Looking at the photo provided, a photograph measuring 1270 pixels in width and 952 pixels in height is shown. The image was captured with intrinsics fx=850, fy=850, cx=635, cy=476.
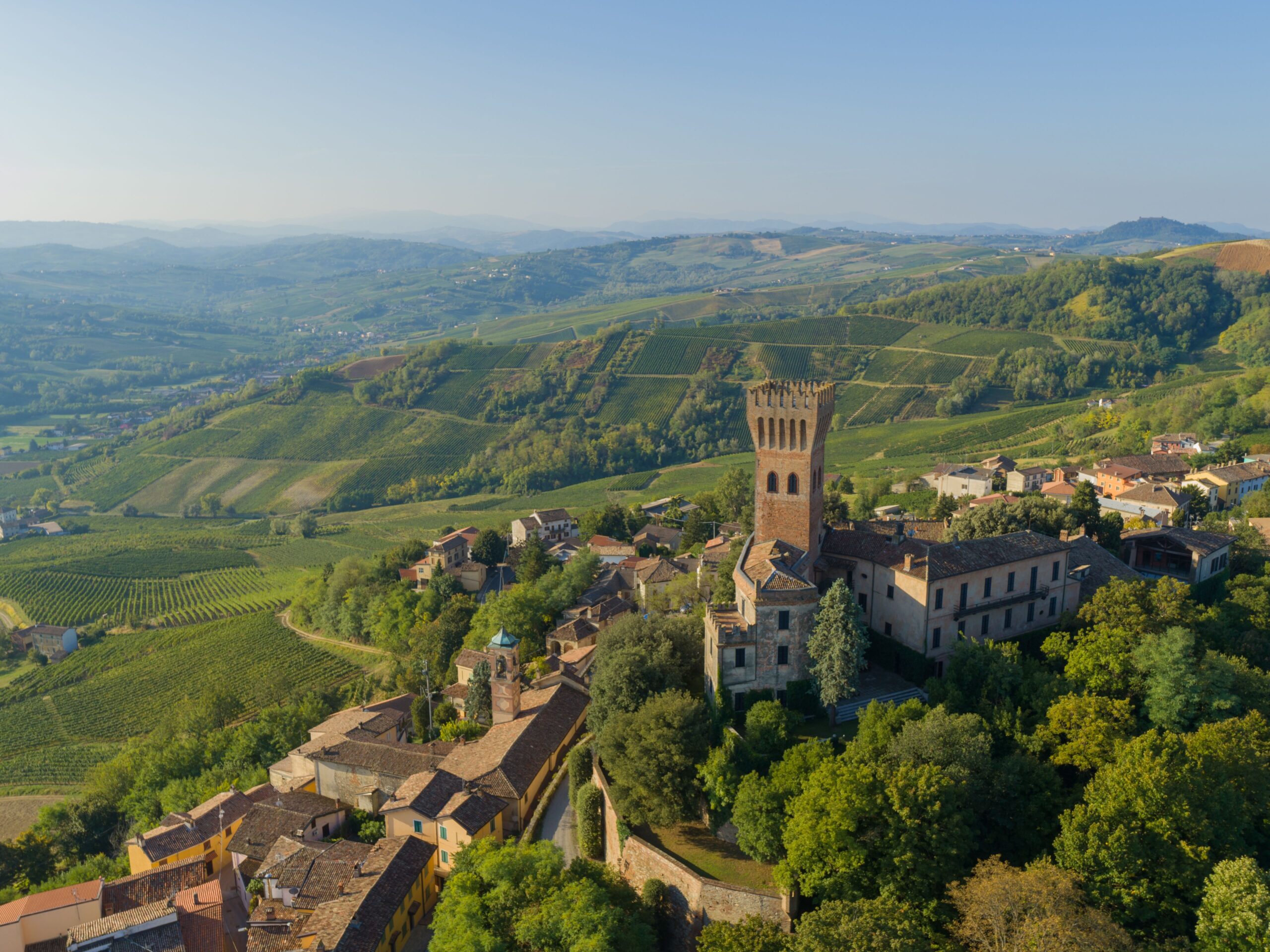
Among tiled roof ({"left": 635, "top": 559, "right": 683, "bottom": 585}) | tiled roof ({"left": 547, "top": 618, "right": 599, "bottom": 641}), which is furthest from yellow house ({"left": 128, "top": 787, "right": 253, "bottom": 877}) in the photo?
tiled roof ({"left": 635, "top": 559, "right": 683, "bottom": 585})

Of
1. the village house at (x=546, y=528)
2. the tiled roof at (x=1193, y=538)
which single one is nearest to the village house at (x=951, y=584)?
the tiled roof at (x=1193, y=538)

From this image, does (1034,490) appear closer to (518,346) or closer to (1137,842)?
(1137,842)

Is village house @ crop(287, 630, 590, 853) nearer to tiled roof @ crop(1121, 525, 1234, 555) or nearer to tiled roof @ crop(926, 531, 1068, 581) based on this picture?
tiled roof @ crop(926, 531, 1068, 581)

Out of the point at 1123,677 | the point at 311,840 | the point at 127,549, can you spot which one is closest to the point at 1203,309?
the point at 1123,677

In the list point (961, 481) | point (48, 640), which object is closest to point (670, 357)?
point (961, 481)

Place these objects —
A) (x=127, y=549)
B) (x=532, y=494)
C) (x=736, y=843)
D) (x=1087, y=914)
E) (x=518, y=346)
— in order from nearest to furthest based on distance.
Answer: (x=1087, y=914) → (x=736, y=843) → (x=127, y=549) → (x=532, y=494) → (x=518, y=346)

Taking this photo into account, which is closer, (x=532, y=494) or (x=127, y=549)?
(x=127, y=549)
